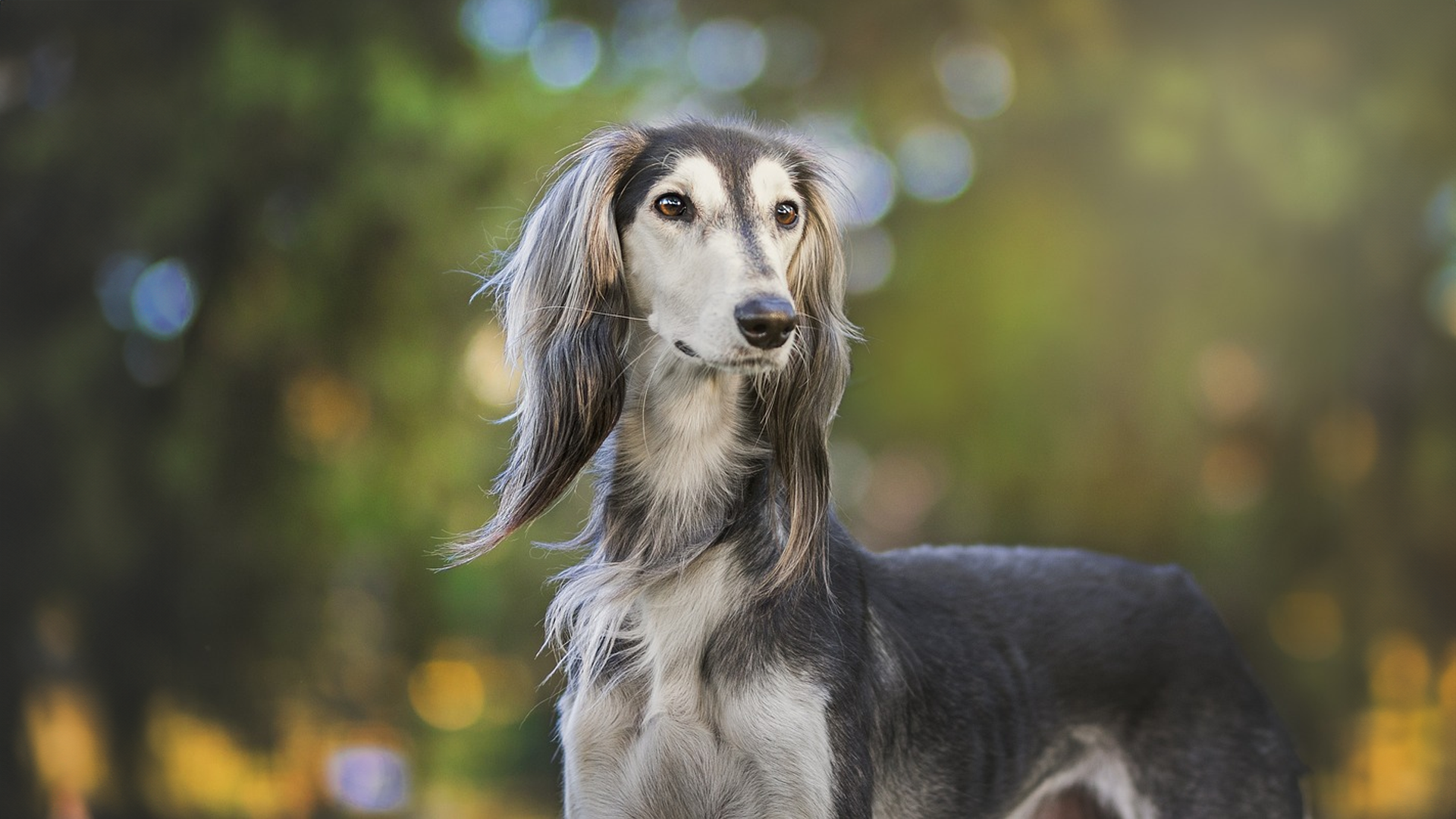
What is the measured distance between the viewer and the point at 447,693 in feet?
21.3

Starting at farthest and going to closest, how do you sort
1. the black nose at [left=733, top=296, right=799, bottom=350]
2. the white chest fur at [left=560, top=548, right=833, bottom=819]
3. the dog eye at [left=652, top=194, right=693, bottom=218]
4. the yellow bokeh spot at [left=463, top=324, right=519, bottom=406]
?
the yellow bokeh spot at [left=463, top=324, right=519, bottom=406], the dog eye at [left=652, top=194, right=693, bottom=218], the white chest fur at [left=560, top=548, right=833, bottom=819], the black nose at [left=733, top=296, right=799, bottom=350]

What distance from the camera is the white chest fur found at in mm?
2277

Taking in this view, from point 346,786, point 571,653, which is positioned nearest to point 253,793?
point 346,786

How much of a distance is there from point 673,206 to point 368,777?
183 inches

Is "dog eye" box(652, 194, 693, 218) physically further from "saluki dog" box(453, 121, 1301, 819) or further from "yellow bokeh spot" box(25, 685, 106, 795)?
"yellow bokeh spot" box(25, 685, 106, 795)

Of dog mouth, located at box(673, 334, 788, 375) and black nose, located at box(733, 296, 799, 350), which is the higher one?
black nose, located at box(733, 296, 799, 350)

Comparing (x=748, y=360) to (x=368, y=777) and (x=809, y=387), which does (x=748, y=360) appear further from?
(x=368, y=777)

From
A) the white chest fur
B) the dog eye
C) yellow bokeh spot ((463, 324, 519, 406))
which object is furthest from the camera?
yellow bokeh spot ((463, 324, 519, 406))

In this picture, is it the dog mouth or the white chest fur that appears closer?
the dog mouth

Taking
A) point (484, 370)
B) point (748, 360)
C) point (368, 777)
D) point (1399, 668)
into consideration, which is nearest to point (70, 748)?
point (368, 777)

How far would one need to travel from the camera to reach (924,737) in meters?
2.64

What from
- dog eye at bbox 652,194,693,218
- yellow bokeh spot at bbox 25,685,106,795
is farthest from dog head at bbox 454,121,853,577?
yellow bokeh spot at bbox 25,685,106,795

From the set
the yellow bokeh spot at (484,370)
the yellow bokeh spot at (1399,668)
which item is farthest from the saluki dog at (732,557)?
the yellow bokeh spot at (1399,668)

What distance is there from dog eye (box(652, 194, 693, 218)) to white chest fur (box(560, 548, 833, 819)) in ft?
2.07
